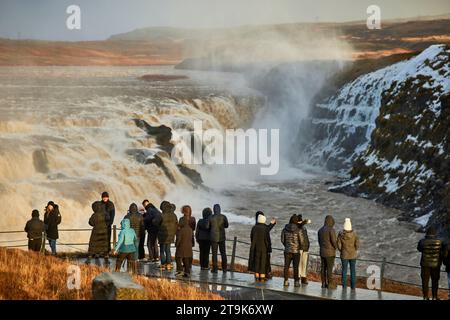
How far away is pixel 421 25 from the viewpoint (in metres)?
117

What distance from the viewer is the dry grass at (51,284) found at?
742 inches

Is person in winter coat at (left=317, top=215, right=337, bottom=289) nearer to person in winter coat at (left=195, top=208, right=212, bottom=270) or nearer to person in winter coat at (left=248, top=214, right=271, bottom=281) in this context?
person in winter coat at (left=248, top=214, right=271, bottom=281)

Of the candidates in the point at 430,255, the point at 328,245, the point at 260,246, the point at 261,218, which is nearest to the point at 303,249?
the point at 328,245

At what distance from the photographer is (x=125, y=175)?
5312cm

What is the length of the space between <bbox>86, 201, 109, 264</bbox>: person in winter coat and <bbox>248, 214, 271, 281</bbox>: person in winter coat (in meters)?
4.32

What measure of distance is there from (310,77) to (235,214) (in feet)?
173

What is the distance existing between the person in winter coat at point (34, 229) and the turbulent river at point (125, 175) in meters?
11.8

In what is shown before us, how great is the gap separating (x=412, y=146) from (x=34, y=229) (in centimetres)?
3754

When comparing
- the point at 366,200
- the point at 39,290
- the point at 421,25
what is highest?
the point at 421,25

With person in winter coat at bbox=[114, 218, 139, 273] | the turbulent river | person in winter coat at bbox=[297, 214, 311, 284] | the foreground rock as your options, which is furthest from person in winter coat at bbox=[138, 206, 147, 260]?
the turbulent river

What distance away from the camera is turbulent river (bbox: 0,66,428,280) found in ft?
144

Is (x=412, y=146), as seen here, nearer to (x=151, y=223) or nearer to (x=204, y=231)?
(x=204, y=231)
